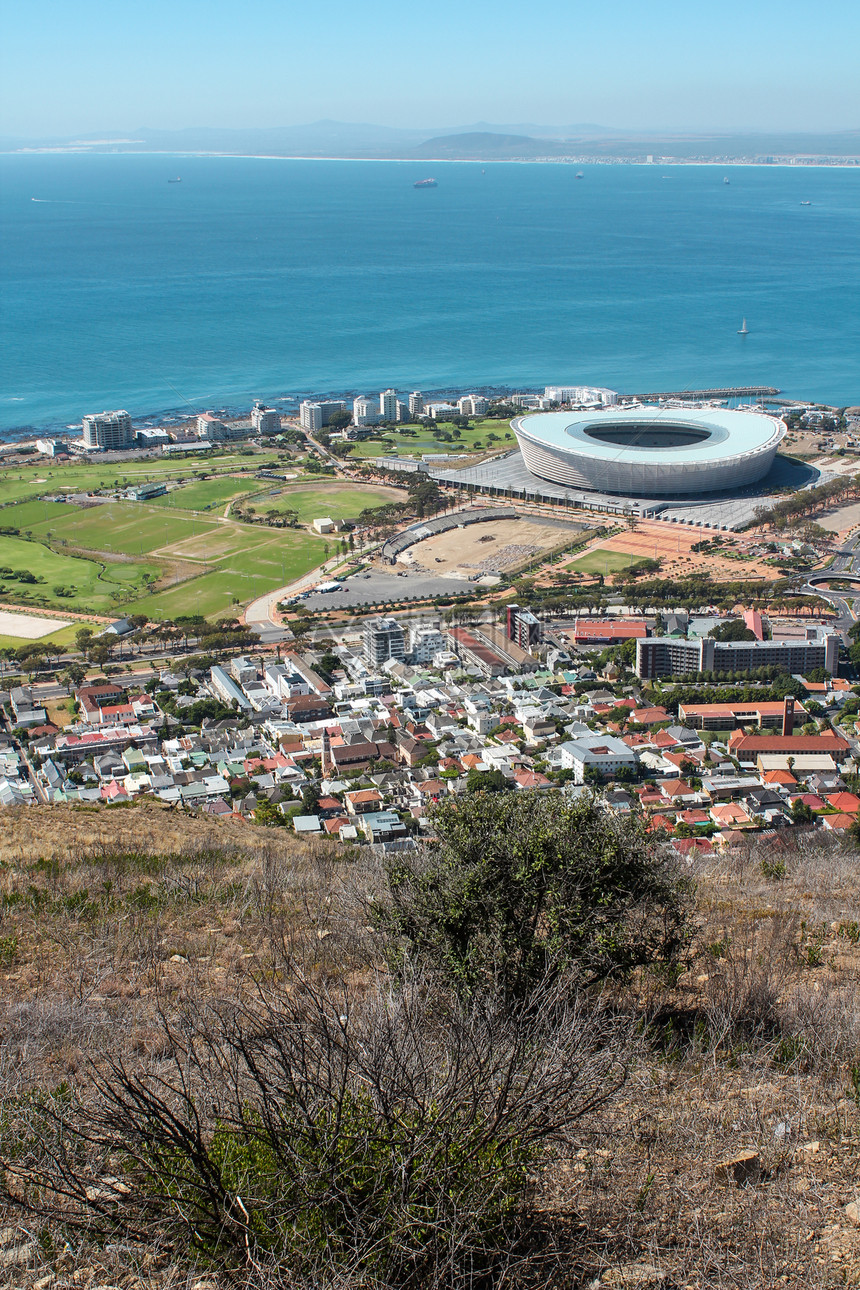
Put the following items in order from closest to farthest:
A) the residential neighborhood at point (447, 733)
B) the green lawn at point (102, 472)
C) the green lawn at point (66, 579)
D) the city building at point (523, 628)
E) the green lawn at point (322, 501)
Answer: the residential neighborhood at point (447, 733)
the city building at point (523, 628)
the green lawn at point (66, 579)
the green lawn at point (322, 501)
the green lawn at point (102, 472)

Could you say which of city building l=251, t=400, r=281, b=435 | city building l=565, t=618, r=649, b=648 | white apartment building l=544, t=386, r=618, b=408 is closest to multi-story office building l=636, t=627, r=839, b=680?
city building l=565, t=618, r=649, b=648

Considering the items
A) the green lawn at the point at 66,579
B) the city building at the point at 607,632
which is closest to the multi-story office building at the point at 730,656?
the city building at the point at 607,632

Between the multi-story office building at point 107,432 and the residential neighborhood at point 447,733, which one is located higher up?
the multi-story office building at point 107,432

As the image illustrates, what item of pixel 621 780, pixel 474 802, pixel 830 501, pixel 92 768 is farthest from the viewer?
pixel 830 501

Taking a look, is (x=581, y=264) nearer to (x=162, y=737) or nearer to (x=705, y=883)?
Answer: (x=162, y=737)

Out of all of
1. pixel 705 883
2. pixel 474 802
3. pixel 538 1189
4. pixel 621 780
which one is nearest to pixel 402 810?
pixel 621 780

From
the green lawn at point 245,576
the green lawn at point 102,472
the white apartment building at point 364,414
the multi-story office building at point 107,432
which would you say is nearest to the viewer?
the green lawn at point 245,576

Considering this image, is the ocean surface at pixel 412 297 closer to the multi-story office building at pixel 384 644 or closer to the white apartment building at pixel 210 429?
the white apartment building at pixel 210 429

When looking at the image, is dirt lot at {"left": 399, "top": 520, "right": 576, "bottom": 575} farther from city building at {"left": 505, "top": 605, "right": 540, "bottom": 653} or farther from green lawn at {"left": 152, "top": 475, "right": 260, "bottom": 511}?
green lawn at {"left": 152, "top": 475, "right": 260, "bottom": 511}
